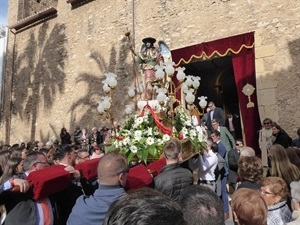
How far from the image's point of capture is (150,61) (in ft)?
18.6

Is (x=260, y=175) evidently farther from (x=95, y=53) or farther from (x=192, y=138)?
(x=95, y=53)

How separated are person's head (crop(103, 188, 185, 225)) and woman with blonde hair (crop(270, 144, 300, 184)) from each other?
250 centimetres

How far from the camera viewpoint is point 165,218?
39.6 inches

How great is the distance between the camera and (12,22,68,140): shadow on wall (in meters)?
13.2

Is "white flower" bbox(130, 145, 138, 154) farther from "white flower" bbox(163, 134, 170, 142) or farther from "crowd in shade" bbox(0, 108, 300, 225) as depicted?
"crowd in shade" bbox(0, 108, 300, 225)

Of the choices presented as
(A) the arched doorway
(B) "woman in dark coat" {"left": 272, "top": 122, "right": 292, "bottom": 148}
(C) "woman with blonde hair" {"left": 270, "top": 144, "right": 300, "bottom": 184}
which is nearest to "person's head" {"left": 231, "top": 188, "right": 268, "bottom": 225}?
(C) "woman with blonde hair" {"left": 270, "top": 144, "right": 300, "bottom": 184}

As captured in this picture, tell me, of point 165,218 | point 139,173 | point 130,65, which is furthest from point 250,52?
point 165,218

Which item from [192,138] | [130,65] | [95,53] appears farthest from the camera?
[95,53]

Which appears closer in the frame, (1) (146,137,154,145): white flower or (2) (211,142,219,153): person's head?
(1) (146,137,154,145): white flower

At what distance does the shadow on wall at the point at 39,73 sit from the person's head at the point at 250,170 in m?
10.9

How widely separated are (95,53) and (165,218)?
457 inches

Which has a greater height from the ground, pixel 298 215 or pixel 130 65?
pixel 130 65

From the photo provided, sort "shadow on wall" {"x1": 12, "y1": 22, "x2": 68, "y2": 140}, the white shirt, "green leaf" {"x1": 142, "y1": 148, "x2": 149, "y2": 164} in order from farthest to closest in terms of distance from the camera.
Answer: "shadow on wall" {"x1": 12, "y1": 22, "x2": 68, "y2": 140} → the white shirt → "green leaf" {"x1": 142, "y1": 148, "x2": 149, "y2": 164}

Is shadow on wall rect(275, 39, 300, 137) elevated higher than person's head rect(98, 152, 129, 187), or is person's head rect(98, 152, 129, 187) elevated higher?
shadow on wall rect(275, 39, 300, 137)
